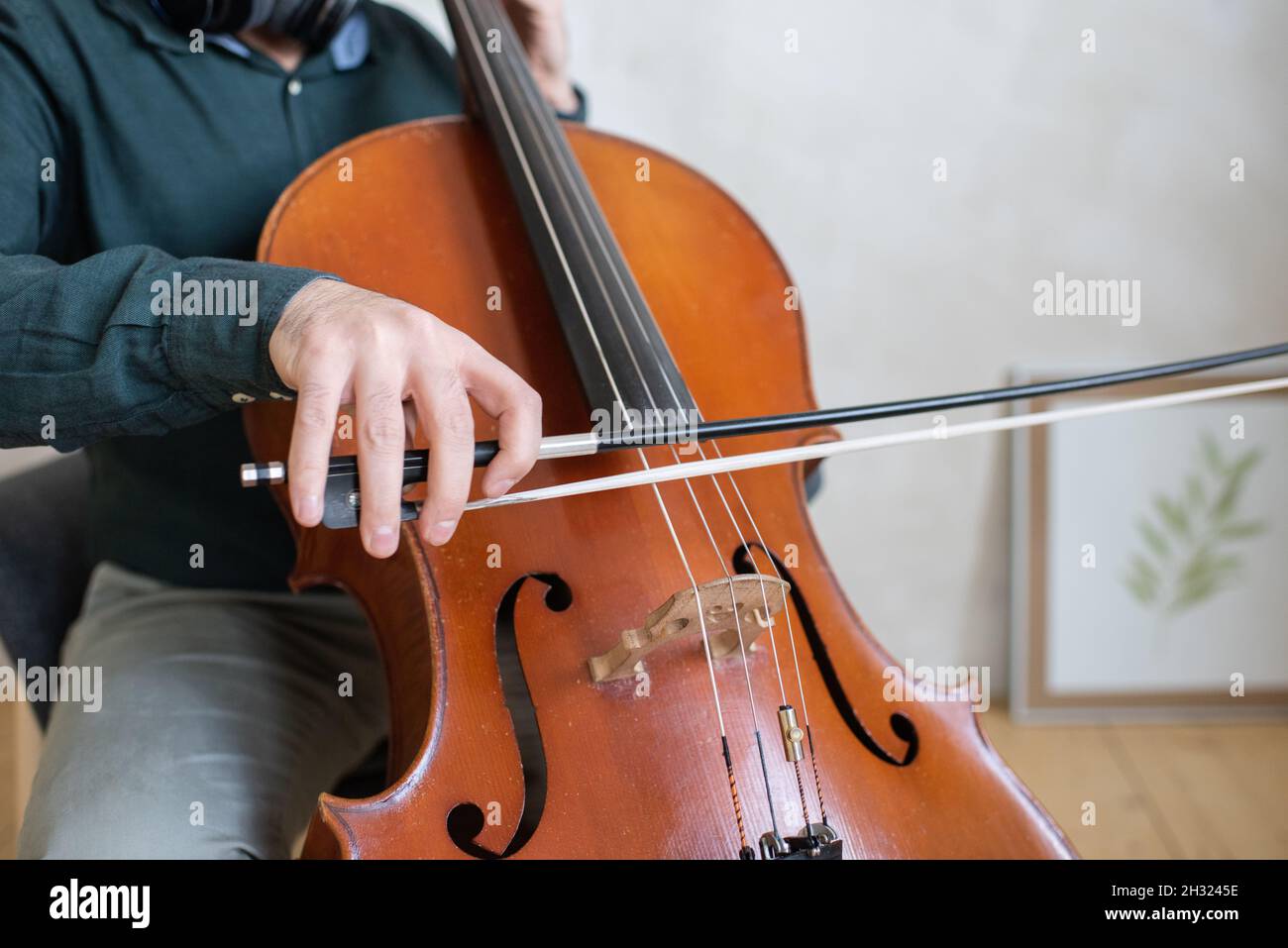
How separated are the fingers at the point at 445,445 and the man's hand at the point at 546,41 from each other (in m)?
0.64

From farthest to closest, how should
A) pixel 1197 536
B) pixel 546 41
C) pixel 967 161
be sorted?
pixel 1197 536 → pixel 967 161 → pixel 546 41

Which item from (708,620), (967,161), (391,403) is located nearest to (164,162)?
(391,403)

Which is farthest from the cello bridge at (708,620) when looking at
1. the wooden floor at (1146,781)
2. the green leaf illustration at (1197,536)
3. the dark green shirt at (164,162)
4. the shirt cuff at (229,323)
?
the green leaf illustration at (1197,536)

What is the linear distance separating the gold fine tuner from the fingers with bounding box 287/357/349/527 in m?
0.26

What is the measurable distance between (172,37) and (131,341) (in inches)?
17.0

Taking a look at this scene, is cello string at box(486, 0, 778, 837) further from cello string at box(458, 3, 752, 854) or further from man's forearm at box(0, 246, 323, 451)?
man's forearm at box(0, 246, 323, 451)

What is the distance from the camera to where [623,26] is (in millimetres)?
1454

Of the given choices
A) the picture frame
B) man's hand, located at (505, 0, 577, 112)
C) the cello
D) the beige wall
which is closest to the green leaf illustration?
the picture frame

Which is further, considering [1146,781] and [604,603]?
[1146,781]

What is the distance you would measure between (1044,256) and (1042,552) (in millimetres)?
484

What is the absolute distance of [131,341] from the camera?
1.96 feet

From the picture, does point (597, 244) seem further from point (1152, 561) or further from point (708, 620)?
point (1152, 561)

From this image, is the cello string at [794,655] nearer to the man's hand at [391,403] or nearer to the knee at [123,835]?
Result: the man's hand at [391,403]
